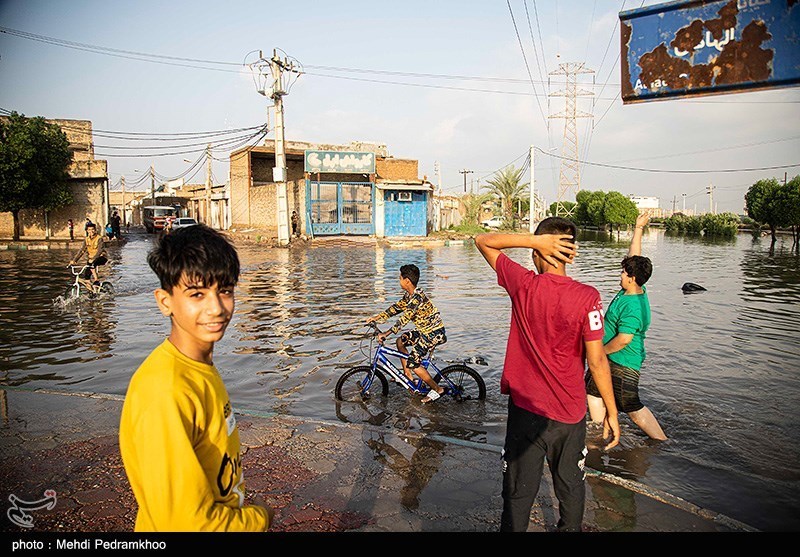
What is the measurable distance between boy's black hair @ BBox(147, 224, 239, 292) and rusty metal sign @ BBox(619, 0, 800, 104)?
18.9ft

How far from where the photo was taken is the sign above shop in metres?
36.5

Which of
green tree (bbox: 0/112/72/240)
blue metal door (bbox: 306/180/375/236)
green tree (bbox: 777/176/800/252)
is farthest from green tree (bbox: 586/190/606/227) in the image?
green tree (bbox: 0/112/72/240)

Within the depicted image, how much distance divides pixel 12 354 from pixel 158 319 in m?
3.29

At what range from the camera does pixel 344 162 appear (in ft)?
121

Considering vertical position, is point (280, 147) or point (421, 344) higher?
point (280, 147)

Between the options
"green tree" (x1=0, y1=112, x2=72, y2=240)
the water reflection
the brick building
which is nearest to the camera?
the water reflection

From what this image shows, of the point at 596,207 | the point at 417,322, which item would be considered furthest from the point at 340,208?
the point at 596,207

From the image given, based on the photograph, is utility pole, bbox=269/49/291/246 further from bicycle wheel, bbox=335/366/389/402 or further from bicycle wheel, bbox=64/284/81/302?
bicycle wheel, bbox=335/366/389/402

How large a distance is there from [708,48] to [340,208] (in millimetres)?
32623

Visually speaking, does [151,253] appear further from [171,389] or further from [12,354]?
[12,354]

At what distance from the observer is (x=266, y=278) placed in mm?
18906

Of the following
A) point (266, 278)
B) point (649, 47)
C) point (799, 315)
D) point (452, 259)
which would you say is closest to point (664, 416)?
point (649, 47)

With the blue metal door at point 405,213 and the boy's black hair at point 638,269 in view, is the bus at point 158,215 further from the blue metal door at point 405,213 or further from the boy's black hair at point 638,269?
the boy's black hair at point 638,269

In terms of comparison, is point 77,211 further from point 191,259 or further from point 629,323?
point 191,259
